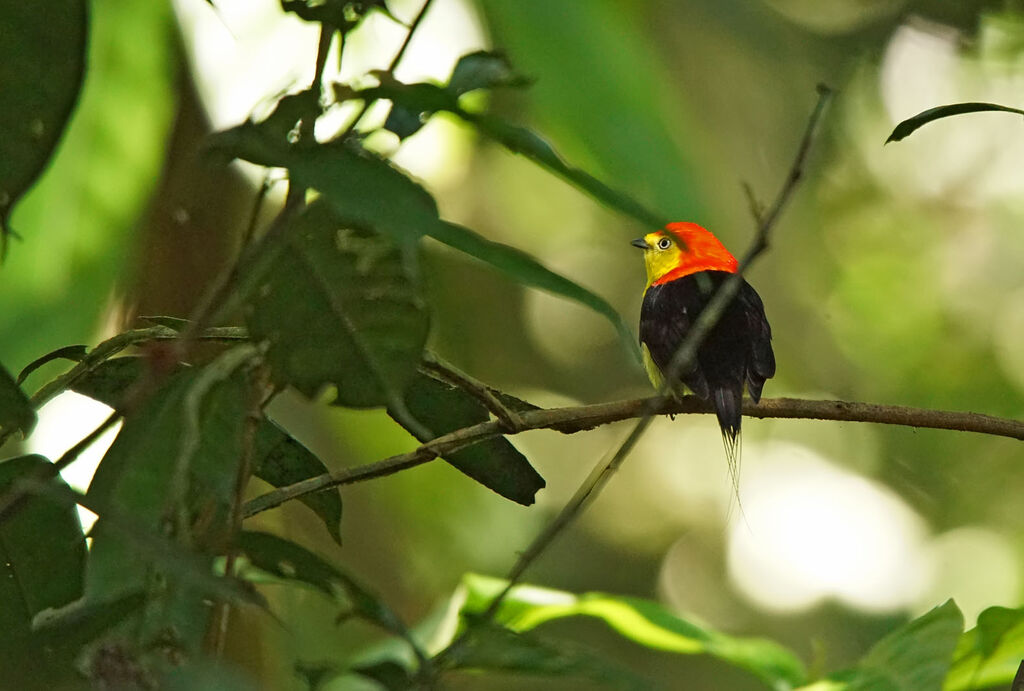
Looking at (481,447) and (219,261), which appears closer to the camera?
(481,447)

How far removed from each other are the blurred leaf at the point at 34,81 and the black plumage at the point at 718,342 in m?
1.49

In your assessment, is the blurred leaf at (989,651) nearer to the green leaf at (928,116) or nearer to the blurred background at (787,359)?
the green leaf at (928,116)

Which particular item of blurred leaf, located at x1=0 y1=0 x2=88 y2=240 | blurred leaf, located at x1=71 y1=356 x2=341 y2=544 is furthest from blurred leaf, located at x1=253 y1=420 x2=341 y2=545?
blurred leaf, located at x1=0 y1=0 x2=88 y2=240

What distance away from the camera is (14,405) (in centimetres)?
114

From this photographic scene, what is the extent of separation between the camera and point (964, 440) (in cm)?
569

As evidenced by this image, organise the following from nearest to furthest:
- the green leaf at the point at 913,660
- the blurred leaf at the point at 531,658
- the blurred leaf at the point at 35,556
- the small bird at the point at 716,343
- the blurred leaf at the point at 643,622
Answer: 1. the blurred leaf at the point at 531,658
2. the blurred leaf at the point at 35,556
3. the green leaf at the point at 913,660
4. the blurred leaf at the point at 643,622
5. the small bird at the point at 716,343

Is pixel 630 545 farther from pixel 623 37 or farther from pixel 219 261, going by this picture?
pixel 623 37

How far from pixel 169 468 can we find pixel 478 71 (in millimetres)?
521

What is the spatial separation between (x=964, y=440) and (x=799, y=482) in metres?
0.97

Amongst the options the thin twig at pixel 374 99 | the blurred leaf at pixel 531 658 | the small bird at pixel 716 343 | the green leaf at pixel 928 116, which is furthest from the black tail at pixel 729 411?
the thin twig at pixel 374 99

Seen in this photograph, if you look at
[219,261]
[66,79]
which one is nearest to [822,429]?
[219,261]

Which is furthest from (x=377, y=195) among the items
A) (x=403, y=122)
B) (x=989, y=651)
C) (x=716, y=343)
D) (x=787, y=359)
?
(x=787, y=359)

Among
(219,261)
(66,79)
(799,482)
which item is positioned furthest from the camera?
(799,482)

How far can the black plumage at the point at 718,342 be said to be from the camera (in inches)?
99.0
